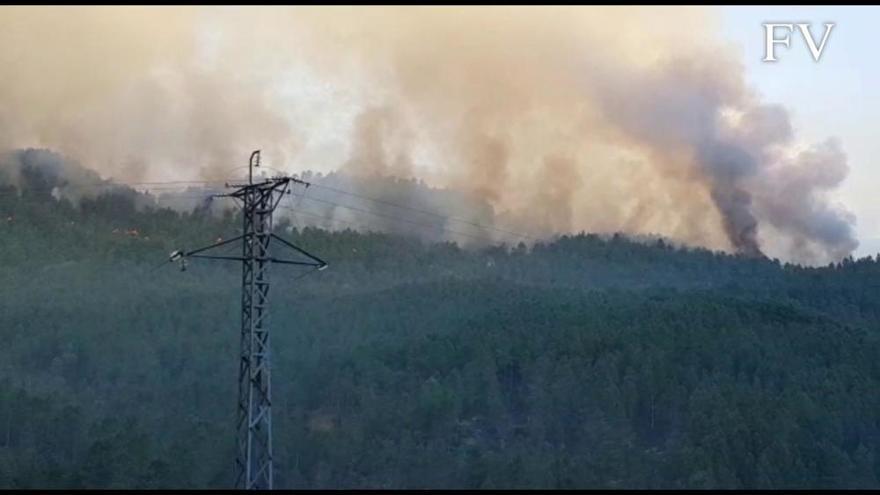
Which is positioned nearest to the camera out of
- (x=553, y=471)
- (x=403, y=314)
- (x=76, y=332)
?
(x=553, y=471)

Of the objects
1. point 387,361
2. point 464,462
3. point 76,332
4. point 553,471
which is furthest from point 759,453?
point 76,332

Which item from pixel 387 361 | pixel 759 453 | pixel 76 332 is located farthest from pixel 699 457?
pixel 76 332

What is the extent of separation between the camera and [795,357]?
88.8 metres

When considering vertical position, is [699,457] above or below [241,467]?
below

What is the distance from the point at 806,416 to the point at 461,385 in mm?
27576

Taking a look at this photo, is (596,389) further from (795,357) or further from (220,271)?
(220,271)

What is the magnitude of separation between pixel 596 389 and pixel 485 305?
83.8ft

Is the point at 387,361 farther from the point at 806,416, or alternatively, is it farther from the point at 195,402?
the point at 806,416

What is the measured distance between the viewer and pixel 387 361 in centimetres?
9244

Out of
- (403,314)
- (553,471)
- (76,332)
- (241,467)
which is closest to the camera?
(241,467)

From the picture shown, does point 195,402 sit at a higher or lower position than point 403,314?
lower

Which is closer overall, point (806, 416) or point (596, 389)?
point (806, 416)

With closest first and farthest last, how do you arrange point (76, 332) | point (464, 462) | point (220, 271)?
point (464, 462), point (76, 332), point (220, 271)

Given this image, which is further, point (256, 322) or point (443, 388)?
point (443, 388)
